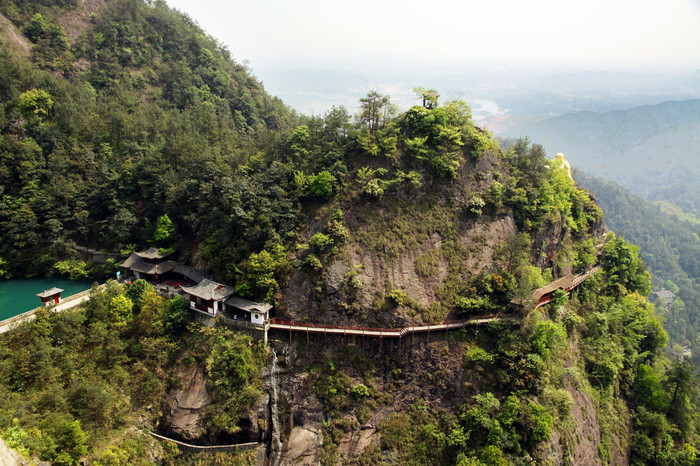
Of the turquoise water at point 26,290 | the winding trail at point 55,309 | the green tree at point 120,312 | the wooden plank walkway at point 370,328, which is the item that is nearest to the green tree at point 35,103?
the turquoise water at point 26,290

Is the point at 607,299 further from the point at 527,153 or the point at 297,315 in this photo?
the point at 297,315

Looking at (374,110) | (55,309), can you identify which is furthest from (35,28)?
(374,110)

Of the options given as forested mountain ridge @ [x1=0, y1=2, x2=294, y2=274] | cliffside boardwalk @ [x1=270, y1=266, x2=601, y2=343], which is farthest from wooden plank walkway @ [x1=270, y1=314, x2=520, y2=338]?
forested mountain ridge @ [x1=0, y1=2, x2=294, y2=274]

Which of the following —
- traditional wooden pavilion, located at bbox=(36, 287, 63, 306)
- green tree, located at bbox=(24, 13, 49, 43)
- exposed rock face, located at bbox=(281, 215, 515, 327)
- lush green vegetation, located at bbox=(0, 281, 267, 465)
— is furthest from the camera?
green tree, located at bbox=(24, 13, 49, 43)

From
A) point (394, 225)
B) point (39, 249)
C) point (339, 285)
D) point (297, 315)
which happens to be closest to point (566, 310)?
point (394, 225)

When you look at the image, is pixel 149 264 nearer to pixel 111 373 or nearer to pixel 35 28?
pixel 111 373

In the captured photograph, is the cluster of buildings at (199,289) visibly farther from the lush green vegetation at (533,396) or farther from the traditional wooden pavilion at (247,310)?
the lush green vegetation at (533,396)

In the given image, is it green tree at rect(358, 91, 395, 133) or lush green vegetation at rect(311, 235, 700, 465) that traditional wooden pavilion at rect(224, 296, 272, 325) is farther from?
green tree at rect(358, 91, 395, 133)
